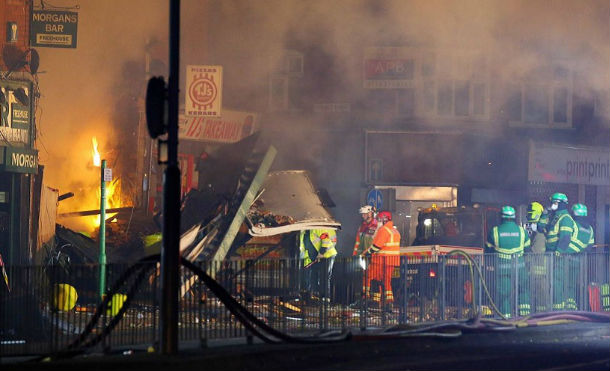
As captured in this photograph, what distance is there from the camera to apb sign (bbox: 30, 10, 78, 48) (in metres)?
18.0

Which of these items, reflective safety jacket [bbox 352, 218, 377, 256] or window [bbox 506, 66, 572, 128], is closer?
reflective safety jacket [bbox 352, 218, 377, 256]

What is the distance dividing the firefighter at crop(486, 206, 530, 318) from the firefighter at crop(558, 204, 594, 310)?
2.24 feet

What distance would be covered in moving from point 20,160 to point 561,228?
9.62 m

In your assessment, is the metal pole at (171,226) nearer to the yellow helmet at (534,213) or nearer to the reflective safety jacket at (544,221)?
the reflective safety jacket at (544,221)

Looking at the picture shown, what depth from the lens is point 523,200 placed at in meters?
24.7

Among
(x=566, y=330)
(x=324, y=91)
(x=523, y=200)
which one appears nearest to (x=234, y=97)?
(x=324, y=91)

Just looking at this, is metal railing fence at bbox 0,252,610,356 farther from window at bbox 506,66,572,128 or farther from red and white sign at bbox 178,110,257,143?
red and white sign at bbox 178,110,257,143

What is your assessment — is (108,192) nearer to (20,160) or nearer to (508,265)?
(20,160)

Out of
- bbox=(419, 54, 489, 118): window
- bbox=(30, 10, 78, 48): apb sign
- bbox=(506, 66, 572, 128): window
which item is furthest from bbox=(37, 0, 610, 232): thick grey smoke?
bbox=(30, 10, 78, 48): apb sign

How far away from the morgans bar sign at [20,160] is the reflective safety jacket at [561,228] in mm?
9453

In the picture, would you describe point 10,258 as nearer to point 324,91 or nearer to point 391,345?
point 324,91

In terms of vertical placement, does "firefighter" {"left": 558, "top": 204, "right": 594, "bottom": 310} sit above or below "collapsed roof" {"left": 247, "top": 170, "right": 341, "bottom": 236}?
below

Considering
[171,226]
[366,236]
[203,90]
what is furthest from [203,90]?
[171,226]

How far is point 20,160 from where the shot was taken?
18.1 metres
